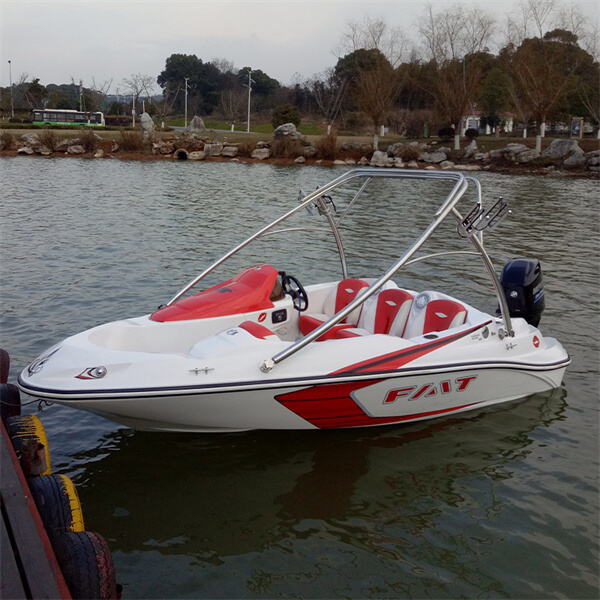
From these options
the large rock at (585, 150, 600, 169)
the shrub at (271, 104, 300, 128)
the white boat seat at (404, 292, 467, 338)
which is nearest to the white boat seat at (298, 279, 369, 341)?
the white boat seat at (404, 292, 467, 338)

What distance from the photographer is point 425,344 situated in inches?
226

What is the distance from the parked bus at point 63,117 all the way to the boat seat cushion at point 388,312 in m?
54.8

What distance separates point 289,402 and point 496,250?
1013 cm

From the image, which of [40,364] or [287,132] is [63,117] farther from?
[40,364]

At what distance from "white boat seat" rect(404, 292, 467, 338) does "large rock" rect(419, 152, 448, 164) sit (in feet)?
106

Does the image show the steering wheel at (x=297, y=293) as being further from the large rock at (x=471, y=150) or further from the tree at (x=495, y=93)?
the tree at (x=495, y=93)

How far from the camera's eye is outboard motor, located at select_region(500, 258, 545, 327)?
7.04 metres

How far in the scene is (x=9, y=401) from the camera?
545cm

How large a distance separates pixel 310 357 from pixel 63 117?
58.4 meters

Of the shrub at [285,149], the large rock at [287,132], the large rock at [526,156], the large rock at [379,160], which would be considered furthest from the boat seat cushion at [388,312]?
the large rock at [287,132]

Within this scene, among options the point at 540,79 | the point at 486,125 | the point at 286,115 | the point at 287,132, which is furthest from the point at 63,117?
the point at 540,79

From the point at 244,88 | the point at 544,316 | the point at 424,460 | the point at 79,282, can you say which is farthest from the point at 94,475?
the point at 244,88

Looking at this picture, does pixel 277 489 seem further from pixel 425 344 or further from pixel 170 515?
pixel 425 344

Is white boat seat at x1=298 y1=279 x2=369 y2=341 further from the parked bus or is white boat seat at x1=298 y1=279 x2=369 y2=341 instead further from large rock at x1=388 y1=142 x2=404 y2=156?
the parked bus
